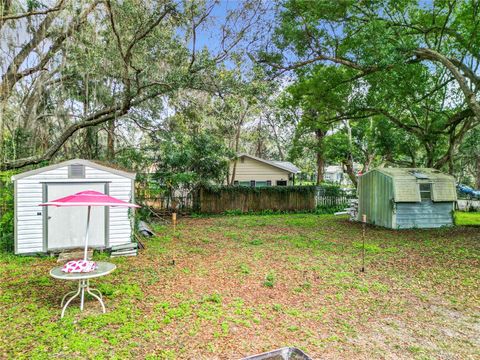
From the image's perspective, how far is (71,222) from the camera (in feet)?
23.4

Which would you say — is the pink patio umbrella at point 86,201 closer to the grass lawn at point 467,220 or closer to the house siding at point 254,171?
the grass lawn at point 467,220

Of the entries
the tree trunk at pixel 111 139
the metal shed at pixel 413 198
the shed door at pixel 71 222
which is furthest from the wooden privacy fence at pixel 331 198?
the shed door at pixel 71 222

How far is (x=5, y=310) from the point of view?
425 centimetres

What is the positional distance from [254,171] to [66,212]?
12129 millimetres

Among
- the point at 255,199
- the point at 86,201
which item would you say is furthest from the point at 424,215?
the point at 86,201

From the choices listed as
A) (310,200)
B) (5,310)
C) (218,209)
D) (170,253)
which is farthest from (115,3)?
(310,200)

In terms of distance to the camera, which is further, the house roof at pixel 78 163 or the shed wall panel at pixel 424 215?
the shed wall panel at pixel 424 215

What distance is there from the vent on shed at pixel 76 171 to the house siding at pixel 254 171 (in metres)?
11.2

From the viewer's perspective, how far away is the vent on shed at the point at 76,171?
7.16 m

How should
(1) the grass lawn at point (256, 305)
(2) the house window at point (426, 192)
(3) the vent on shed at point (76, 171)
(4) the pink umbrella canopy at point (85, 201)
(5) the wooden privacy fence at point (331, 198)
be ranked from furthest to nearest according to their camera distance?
1. (5) the wooden privacy fence at point (331, 198)
2. (2) the house window at point (426, 192)
3. (3) the vent on shed at point (76, 171)
4. (4) the pink umbrella canopy at point (85, 201)
5. (1) the grass lawn at point (256, 305)

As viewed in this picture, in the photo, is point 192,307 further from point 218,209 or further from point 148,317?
point 218,209

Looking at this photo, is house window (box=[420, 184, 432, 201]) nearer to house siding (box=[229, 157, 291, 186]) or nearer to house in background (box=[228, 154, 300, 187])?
house in background (box=[228, 154, 300, 187])

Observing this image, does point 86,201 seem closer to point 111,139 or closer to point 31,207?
→ point 31,207

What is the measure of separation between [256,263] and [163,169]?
25.9 ft
